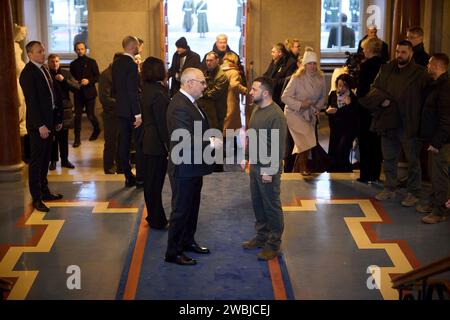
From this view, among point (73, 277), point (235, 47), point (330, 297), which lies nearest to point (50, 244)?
point (73, 277)

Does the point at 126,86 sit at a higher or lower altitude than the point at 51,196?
higher

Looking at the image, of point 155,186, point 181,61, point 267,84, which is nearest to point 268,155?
point 267,84

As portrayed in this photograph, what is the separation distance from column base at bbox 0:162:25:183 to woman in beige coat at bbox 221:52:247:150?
116 inches

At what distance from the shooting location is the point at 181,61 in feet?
35.5

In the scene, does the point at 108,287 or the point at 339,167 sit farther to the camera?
the point at 339,167

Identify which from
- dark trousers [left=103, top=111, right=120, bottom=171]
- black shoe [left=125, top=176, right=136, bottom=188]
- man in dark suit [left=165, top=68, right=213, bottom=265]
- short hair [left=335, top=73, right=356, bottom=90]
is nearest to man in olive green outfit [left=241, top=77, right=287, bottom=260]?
man in dark suit [left=165, top=68, right=213, bottom=265]

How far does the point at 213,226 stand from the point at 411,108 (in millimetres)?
2311

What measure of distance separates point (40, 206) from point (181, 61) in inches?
150

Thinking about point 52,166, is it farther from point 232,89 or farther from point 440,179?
point 440,179

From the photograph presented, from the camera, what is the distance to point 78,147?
1176 cm

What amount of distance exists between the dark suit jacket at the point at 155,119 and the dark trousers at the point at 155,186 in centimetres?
10

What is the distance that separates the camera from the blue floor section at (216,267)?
5.75m

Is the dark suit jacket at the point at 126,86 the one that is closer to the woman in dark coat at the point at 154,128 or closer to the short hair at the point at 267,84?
the woman in dark coat at the point at 154,128
